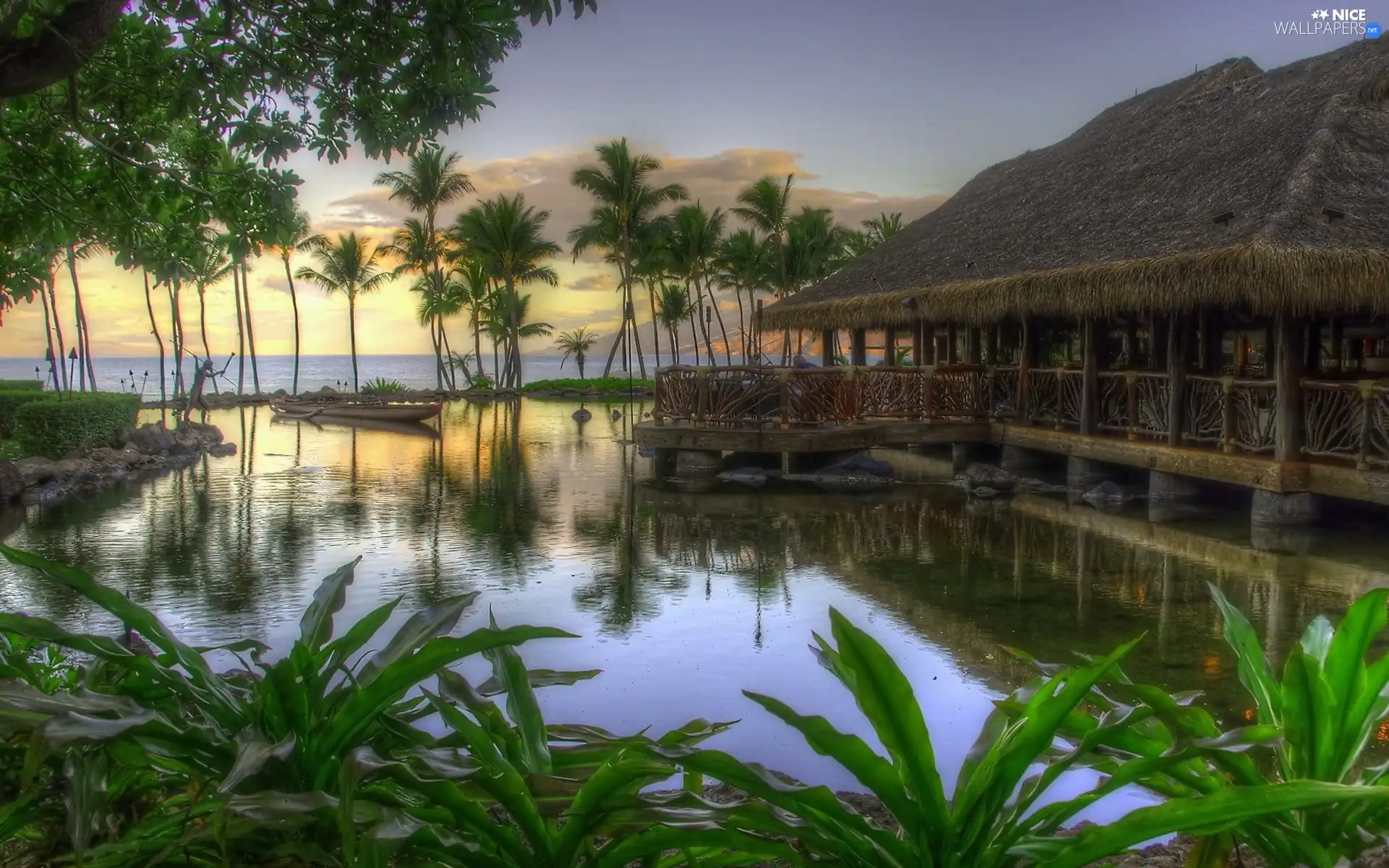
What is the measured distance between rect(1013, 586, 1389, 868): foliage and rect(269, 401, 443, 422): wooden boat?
25125 millimetres

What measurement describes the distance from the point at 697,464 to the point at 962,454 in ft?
→ 14.1

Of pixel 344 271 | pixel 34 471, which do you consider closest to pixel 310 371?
pixel 344 271

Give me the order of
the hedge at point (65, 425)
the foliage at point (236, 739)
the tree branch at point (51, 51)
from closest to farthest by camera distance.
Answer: the foliage at point (236, 739), the tree branch at point (51, 51), the hedge at point (65, 425)

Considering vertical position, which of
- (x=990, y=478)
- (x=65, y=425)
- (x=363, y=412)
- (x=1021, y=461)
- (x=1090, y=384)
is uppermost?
(x=1090, y=384)

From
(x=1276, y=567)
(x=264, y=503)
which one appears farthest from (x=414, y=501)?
(x=1276, y=567)

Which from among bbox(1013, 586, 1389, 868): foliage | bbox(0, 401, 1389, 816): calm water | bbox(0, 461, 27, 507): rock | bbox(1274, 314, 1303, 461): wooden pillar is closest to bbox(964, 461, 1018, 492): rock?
bbox(0, 401, 1389, 816): calm water

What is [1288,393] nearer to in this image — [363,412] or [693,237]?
[363,412]

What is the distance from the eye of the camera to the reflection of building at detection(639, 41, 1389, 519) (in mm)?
10625

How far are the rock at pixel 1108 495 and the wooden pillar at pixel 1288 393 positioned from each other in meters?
2.39

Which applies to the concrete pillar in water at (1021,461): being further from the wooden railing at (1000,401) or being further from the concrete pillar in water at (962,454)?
the concrete pillar in water at (962,454)

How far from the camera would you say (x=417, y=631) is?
8.11 ft

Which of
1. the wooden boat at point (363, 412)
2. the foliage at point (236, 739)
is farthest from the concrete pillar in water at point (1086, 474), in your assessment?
the wooden boat at point (363, 412)

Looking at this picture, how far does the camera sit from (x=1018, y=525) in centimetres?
1172

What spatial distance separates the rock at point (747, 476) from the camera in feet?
49.7
